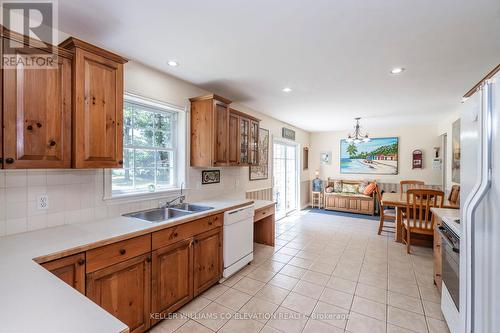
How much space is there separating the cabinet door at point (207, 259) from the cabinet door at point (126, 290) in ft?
1.77

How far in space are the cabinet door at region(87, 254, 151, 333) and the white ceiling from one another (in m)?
A: 1.82

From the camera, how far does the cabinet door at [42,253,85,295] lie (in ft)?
4.48

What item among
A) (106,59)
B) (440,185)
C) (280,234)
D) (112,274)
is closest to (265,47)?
(106,59)

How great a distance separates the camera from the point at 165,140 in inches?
117

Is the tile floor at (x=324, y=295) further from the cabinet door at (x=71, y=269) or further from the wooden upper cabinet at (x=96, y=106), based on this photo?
the wooden upper cabinet at (x=96, y=106)

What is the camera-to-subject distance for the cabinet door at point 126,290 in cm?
158

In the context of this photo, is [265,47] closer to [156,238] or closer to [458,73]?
[156,238]

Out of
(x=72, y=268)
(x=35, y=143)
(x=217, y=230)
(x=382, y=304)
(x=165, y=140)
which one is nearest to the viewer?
(x=72, y=268)

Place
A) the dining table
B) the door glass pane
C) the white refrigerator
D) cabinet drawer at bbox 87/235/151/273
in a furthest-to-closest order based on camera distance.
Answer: the door glass pane < the dining table < cabinet drawer at bbox 87/235/151/273 < the white refrigerator

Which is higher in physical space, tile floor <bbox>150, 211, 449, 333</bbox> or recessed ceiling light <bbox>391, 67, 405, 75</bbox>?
recessed ceiling light <bbox>391, 67, 405, 75</bbox>

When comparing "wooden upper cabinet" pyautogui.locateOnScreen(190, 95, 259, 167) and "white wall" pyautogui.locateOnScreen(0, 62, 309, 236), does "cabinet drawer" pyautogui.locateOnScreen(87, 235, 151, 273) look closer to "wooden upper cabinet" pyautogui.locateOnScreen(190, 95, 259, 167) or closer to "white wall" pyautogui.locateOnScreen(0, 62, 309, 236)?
"white wall" pyautogui.locateOnScreen(0, 62, 309, 236)

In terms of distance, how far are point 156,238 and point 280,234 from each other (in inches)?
121

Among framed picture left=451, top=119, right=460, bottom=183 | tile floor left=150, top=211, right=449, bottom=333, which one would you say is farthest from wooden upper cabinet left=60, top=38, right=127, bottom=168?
framed picture left=451, top=119, right=460, bottom=183

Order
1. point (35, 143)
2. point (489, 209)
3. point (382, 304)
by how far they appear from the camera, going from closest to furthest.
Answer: point (489, 209)
point (35, 143)
point (382, 304)
